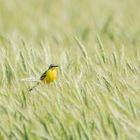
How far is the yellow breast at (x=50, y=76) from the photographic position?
4.27m

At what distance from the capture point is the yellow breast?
4275 mm

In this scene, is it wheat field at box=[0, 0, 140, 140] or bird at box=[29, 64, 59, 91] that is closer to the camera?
wheat field at box=[0, 0, 140, 140]

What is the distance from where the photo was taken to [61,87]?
3.82 metres

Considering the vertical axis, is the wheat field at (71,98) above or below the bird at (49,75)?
below

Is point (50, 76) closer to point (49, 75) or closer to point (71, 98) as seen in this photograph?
point (49, 75)

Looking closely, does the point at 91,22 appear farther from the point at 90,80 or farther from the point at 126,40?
the point at 90,80

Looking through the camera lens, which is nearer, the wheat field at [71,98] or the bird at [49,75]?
the wheat field at [71,98]

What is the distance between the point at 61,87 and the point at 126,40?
3.15m

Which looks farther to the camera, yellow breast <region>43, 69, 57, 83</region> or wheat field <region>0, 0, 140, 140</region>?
yellow breast <region>43, 69, 57, 83</region>

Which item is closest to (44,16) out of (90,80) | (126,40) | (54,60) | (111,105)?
(126,40)

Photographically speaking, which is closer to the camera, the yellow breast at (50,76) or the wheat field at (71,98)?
the wheat field at (71,98)

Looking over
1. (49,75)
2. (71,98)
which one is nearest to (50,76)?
(49,75)

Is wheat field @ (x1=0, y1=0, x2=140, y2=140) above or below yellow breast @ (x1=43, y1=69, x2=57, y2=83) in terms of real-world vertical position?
below

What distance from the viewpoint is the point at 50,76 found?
433 centimetres
